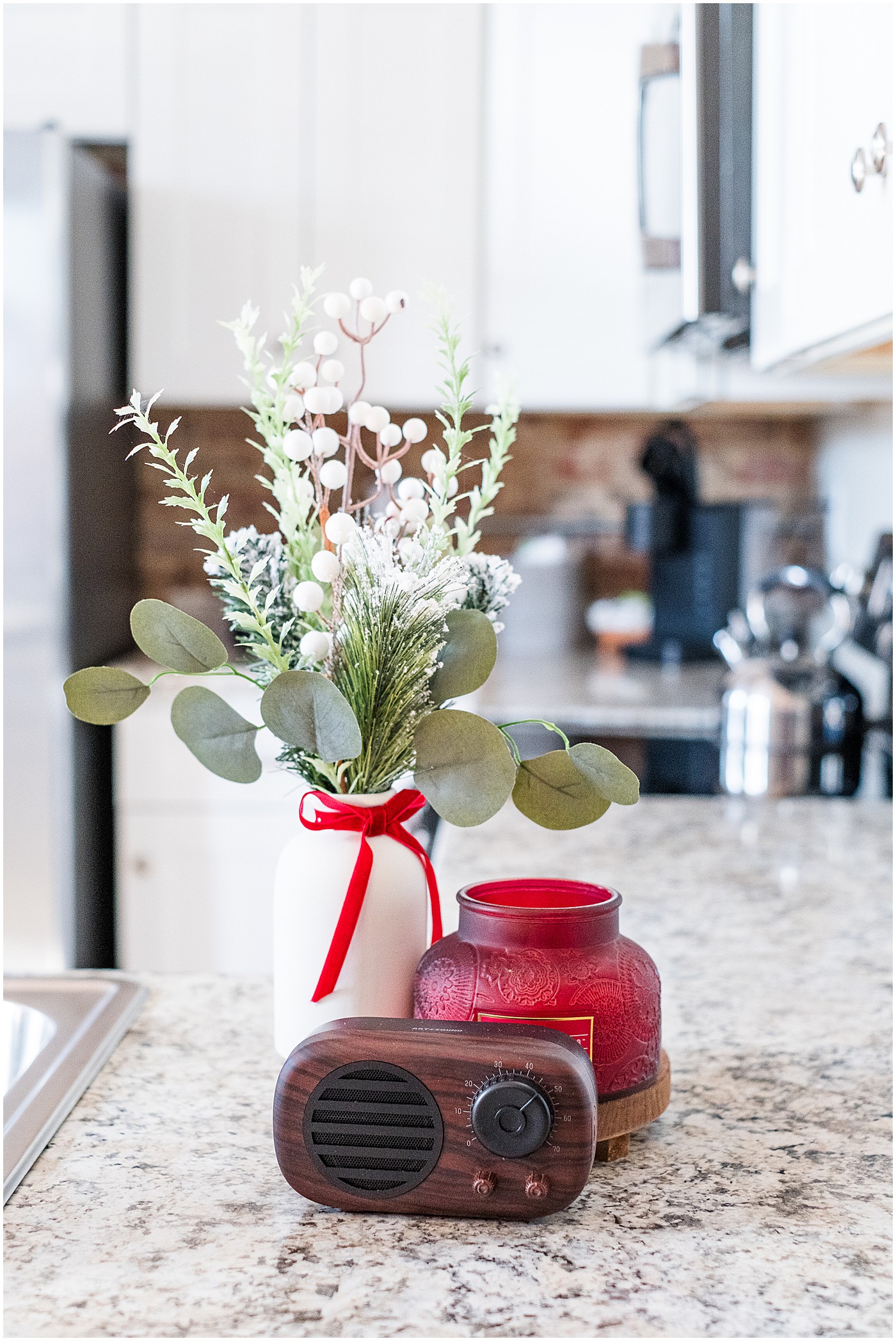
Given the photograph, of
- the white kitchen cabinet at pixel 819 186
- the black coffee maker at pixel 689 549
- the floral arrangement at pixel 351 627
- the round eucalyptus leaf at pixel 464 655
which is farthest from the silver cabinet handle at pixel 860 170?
the black coffee maker at pixel 689 549

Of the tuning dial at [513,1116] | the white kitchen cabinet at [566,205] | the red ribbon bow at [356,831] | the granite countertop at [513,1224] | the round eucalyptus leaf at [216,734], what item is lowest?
the granite countertop at [513,1224]

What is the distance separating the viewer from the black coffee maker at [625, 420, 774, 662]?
107 inches

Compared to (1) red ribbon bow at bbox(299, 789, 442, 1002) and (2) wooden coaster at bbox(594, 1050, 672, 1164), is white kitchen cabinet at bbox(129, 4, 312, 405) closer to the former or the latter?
(1) red ribbon bow at bbox(299, 789, 442, 1002)

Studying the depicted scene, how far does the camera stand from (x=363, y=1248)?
2.02 feet

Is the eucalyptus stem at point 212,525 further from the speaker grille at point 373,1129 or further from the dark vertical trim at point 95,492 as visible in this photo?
the dark vertical trim at point 95,492

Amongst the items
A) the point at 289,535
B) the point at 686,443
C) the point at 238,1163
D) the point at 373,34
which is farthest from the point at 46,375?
the point at 238,1163

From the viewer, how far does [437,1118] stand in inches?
24.4

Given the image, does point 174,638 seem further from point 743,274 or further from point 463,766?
point 743,274

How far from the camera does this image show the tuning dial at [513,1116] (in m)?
0.61

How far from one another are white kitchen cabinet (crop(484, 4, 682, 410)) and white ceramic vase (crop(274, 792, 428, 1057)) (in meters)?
1.87

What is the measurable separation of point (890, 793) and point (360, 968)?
1330mm

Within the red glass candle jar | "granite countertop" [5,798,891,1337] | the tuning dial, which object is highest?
the red glass candle jar

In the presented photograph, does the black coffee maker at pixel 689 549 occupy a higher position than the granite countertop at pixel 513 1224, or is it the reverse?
the black coffee maker at pixel 689 549

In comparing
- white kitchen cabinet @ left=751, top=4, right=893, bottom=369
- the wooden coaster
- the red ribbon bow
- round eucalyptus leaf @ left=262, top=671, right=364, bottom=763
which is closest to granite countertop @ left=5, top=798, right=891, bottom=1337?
the wooden coaster
